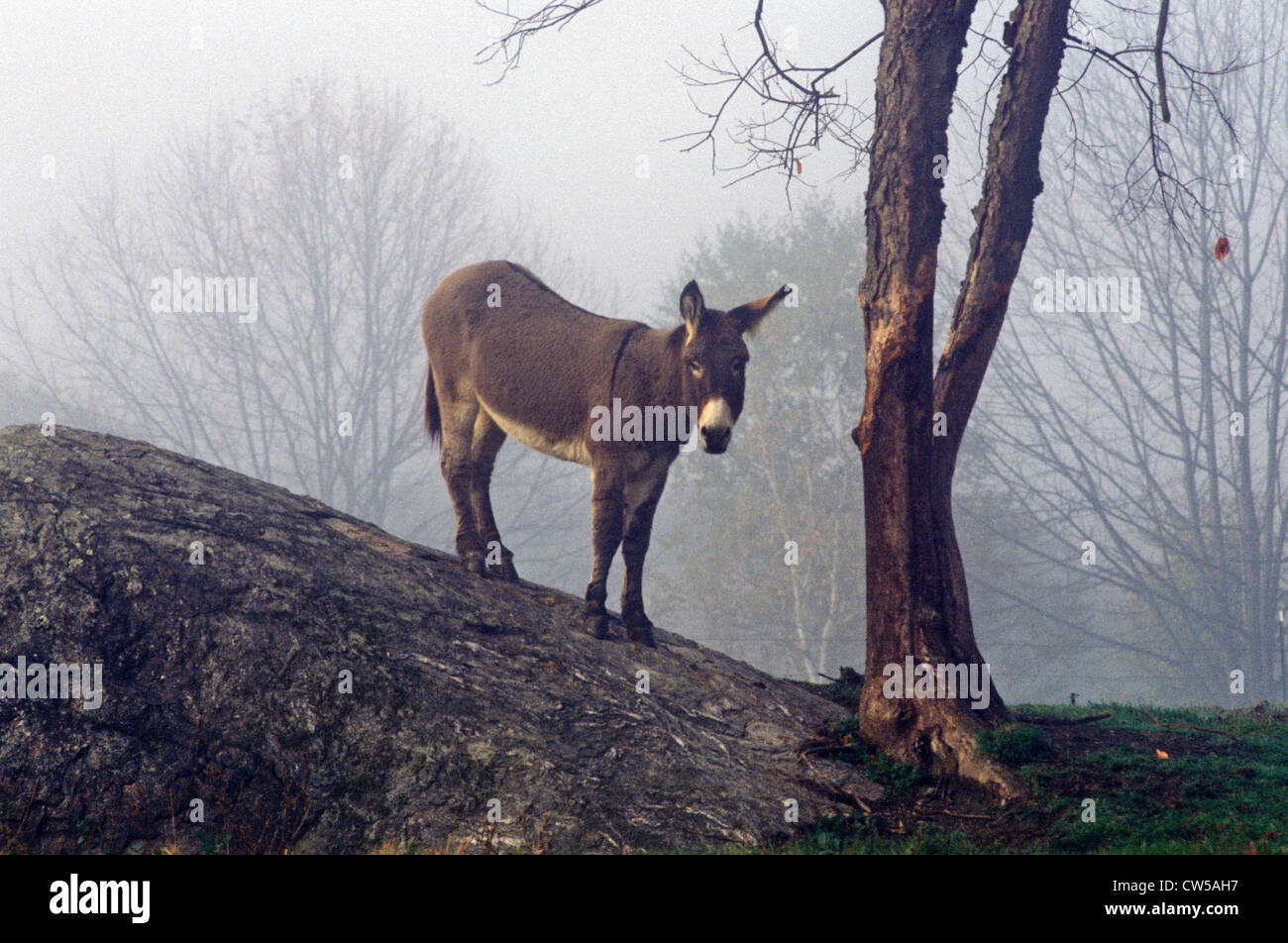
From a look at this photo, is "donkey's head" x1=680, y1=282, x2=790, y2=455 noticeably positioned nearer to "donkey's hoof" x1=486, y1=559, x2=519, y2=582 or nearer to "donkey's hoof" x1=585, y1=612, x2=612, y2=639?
"donkey's hoof" x1=585, y1=612, x2=612, y2=639

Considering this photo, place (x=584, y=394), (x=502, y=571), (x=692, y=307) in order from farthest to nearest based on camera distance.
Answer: (x=502, y=571) < (x=584, y=394) < (x=692, y=307)

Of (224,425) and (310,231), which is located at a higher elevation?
(310,231)

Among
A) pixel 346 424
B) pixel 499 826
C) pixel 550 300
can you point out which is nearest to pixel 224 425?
pixel 346 424

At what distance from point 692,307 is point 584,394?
1434mm

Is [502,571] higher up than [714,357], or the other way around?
[714,357]

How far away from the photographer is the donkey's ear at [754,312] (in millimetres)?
7523

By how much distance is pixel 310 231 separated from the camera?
1077 inches

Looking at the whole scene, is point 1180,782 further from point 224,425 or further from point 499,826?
point 224,425

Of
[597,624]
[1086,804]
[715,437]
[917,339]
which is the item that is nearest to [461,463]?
[597,624]

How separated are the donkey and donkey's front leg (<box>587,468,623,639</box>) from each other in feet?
0.03

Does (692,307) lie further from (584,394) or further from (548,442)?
(548,442)

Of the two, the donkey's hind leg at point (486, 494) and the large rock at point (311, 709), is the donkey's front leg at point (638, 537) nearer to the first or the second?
the large rock at point (311, 709)

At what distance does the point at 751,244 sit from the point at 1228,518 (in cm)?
1620

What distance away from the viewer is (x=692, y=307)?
7230 mm
